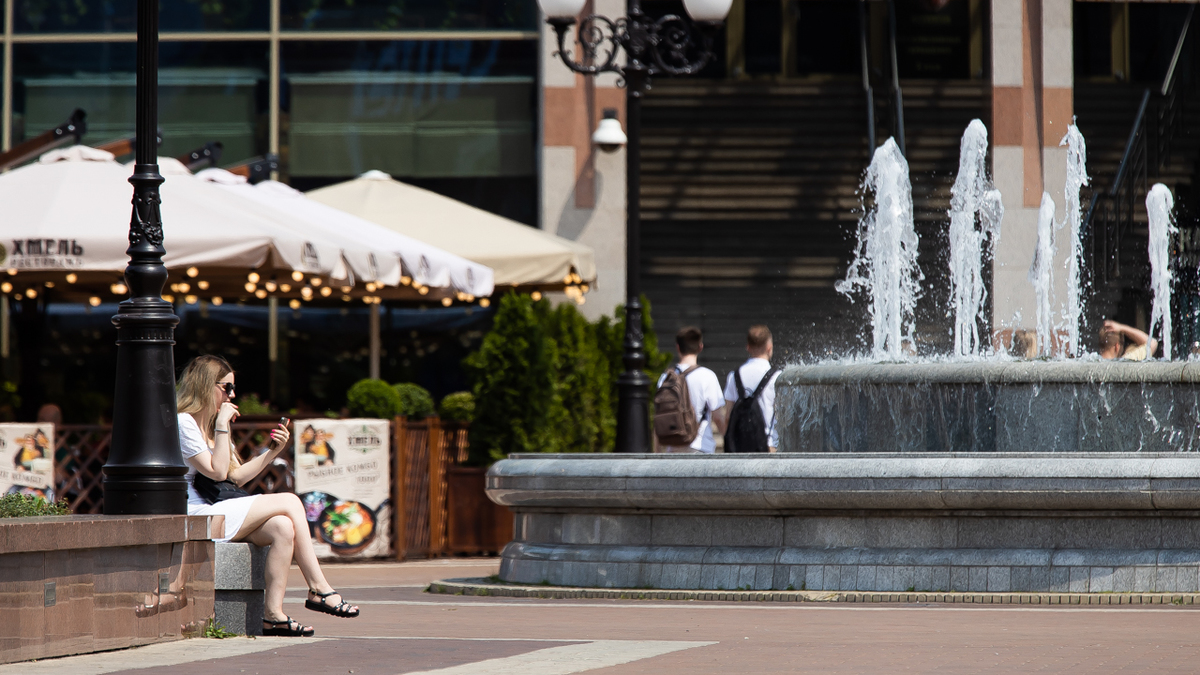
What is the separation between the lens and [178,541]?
7395mm

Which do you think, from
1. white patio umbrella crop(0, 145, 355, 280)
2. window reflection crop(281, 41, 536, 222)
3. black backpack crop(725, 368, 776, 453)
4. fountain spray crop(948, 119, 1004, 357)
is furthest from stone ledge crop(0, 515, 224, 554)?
window reflection crop(281, 41, 536, 222)

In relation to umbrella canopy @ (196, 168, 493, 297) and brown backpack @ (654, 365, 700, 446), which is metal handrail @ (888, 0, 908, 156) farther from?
brown backpack @ (654, 365, 700, 446)

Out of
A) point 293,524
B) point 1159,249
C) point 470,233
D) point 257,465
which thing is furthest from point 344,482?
point 1159,249

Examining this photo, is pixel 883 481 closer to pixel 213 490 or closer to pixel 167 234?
pixel 213 490

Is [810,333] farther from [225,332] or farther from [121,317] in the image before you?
[121,317]

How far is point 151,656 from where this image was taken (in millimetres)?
6918

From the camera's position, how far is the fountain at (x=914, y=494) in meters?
9.11

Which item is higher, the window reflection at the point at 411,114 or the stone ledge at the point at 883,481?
the window reflection at the point at 411,114

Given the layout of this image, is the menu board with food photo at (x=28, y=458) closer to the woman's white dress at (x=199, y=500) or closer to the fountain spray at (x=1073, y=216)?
the woman's white dress at (x=199, y=500)

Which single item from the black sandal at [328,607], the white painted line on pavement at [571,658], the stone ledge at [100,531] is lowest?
the white painted line on pavement at [571,658]

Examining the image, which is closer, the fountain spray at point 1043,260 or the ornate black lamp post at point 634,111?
the ornate black lamp post at point 634,111

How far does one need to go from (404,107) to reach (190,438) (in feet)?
43.1

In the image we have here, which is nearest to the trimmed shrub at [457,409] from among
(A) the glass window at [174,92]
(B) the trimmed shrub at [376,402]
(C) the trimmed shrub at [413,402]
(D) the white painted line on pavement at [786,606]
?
(C) the trimmed shrub at [413,402]

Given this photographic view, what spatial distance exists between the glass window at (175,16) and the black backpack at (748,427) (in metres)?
10.9
